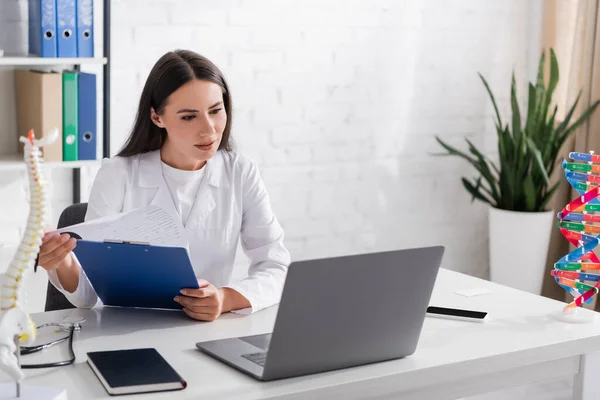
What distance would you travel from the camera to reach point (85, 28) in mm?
2744

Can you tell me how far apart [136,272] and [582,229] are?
0.91m

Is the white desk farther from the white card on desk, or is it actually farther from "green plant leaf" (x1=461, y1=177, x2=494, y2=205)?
"green plant leaf" (x1=461, y1=177, x2=494, y2=205)

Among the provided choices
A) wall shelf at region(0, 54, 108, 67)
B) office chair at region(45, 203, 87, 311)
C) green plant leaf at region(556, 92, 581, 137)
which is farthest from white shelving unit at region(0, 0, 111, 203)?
green plant leaf at region(556, 92, 581, 137)

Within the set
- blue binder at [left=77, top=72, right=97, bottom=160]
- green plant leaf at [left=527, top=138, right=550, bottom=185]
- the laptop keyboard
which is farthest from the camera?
green plant leaf at [left=527, top=138, right=550, bottom=185]

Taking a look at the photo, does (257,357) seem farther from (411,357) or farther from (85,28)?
(85,28)

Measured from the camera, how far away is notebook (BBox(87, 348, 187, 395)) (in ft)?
4.43

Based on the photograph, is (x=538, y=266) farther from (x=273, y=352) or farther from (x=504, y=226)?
(x=273, y=352)

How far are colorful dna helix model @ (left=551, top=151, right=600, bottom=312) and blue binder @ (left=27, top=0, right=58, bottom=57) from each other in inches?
62.8

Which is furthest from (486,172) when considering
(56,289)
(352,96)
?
(56,289)

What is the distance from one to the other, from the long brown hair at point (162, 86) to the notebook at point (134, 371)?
2.38 feet

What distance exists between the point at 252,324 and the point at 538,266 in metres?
2.20

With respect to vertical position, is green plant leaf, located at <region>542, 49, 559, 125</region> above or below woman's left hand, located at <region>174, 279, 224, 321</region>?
above

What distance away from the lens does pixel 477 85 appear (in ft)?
12.9

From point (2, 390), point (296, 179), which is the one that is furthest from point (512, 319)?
point (296, 179)
